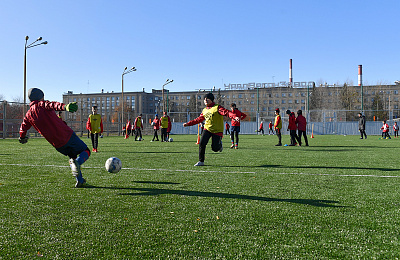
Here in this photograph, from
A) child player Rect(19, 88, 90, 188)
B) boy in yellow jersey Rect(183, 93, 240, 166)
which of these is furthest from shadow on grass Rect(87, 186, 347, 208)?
boy in yellow jersey Rect(183, 93, 240, 166)

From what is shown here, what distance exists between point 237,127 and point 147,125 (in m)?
33.3

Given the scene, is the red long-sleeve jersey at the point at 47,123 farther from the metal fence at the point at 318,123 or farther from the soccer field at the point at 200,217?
the metal fence at the point at 318,123

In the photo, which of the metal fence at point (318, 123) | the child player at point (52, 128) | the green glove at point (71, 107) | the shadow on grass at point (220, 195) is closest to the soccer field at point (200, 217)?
the shadow on grass at point (220, 195)

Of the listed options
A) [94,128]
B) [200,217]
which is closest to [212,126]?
[200,217]

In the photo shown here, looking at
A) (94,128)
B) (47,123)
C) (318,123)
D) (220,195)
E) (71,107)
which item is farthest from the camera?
(318,123)

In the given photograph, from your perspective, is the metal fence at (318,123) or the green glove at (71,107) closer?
the green glove at (71,107)

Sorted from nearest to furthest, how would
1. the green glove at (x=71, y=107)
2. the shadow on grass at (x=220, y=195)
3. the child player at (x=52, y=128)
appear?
the shadow on grass at (x=220, y=195)
the green glove at (x=71, y=107)
the child player at (x=52, y=128)

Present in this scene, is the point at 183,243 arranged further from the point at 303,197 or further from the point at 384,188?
the point at 384,188

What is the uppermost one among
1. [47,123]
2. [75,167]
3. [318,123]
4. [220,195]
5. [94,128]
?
[47,123]

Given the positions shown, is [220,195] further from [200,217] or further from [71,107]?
[71,107]

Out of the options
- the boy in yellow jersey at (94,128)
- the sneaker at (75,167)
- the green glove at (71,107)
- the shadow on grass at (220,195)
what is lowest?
the shadow on grass at (220,195)

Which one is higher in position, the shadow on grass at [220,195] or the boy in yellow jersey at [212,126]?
the boy in yellow jersey at [212,126]

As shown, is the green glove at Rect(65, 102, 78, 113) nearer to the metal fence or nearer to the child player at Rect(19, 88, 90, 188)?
the child player at Rect(19, 88, 90, 188)

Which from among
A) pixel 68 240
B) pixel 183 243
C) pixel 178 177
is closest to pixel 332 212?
pixel 183 243
